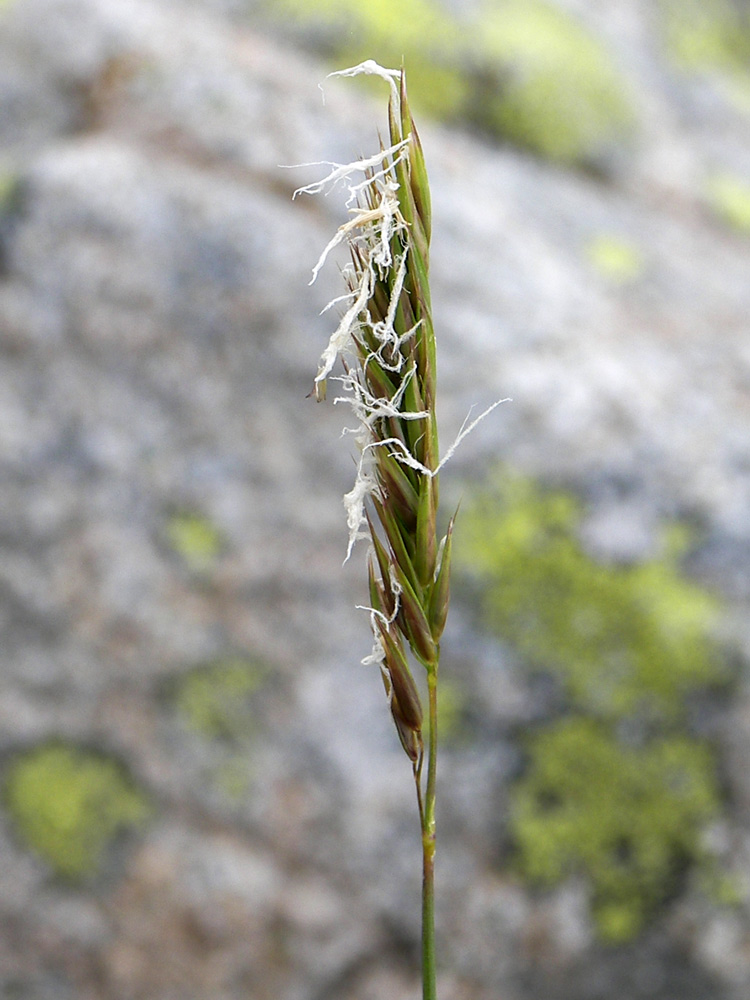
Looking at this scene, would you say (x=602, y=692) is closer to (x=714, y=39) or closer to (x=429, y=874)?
(x=429, y=874)

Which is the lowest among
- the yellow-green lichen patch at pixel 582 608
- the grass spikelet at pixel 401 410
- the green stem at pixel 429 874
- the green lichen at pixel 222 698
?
the green stem at pixel 429 874

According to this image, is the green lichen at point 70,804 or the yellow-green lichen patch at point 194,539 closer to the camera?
the green lichen at point 70,804

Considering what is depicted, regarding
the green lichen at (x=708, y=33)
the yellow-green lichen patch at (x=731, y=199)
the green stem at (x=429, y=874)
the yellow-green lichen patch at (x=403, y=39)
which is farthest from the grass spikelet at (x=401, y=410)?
the green lichen at (x=708, y=33)

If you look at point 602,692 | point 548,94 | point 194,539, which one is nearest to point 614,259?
point 548,94

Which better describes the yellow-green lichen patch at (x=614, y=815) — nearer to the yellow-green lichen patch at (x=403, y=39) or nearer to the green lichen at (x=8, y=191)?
the green lichen at (x=8, y=191)

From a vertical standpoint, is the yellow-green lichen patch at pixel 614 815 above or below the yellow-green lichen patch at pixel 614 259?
below

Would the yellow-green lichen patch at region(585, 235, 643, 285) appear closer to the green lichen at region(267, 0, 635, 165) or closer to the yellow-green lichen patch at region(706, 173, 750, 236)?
the green lichen at region(267, 0, 635, 165)

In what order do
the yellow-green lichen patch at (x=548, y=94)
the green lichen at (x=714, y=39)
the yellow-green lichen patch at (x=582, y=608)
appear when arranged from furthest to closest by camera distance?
the green lichen at (x=714, y=39), the yellow-green lichen patch at (x=548, y=94), the yellow-green lichen patch at (x=582, y=608)

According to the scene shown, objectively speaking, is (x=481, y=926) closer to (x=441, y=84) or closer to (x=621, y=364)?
(x=621, y=364)
